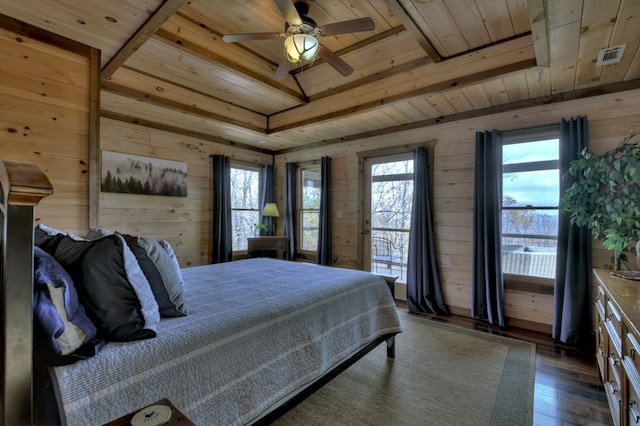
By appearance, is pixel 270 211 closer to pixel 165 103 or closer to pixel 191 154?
pixel 191 154

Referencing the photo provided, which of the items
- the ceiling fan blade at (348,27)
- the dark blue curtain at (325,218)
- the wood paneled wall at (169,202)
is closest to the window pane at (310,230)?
the dark blue curtain at (325,218)

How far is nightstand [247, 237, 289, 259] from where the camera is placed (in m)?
4.96

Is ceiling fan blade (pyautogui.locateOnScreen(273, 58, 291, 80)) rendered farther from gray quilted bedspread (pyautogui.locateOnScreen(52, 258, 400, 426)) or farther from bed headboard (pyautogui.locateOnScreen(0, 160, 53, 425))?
bed headboard (pyautogui.locateOnScreen(0, 160, 53, 425))

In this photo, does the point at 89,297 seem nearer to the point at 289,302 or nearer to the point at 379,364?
the point at 289,302

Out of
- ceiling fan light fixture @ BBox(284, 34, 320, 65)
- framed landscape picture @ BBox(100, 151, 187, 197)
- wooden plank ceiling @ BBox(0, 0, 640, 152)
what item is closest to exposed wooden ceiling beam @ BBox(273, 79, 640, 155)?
wooden plank ceiling @ BBox(0, 0, 640, 152)

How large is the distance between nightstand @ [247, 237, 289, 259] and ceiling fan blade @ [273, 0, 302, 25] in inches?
135

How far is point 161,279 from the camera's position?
1.48 m

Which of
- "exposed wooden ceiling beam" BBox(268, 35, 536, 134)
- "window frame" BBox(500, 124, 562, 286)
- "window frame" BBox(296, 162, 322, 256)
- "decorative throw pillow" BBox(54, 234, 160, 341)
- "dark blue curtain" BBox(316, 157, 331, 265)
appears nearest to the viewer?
"decorative throw pillow" BBox(54, 234, 160, 341)

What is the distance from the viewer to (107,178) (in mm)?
3799

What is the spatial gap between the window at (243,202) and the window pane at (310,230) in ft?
2.91

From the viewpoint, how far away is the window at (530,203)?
323 centimetres

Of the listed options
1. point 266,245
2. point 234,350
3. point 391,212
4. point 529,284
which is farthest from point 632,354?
point 266,245

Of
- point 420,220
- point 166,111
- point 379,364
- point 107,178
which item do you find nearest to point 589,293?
point 420,220

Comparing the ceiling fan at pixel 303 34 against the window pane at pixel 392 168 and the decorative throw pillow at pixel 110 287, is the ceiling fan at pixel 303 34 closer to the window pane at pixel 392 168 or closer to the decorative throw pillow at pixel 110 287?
the decorative throw pillow at pixel 110 287
